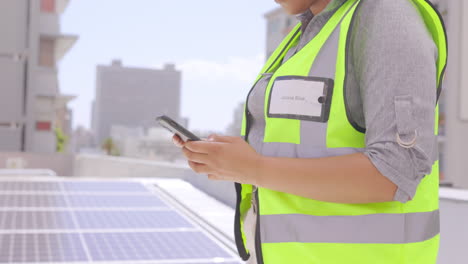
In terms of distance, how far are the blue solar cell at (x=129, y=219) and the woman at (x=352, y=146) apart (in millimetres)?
1911

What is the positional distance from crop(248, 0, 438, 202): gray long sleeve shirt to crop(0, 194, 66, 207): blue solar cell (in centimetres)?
287

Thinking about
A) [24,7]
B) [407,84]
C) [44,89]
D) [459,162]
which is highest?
[24,7]

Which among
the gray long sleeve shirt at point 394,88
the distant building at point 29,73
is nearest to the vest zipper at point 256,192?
the gray long sleeve shirt at point 394,88

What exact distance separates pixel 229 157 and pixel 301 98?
16cm

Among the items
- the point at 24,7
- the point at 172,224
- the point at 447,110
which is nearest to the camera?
the point at 172,224

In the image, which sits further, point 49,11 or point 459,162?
point 49,11

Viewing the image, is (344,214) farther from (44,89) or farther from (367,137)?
(44,89)

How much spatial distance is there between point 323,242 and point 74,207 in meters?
2.67

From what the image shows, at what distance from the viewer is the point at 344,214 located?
91 centimetres

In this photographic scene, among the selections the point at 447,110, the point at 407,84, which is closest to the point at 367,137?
the point at 407,84

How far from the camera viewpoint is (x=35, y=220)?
2891mm

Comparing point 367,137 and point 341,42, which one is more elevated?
point 341,42

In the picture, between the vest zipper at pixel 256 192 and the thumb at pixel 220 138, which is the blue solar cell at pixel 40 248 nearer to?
the vest zipper at pixel 256 192

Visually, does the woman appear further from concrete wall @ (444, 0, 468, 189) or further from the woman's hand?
concrete wall @ (444, 0, 468, 189)
